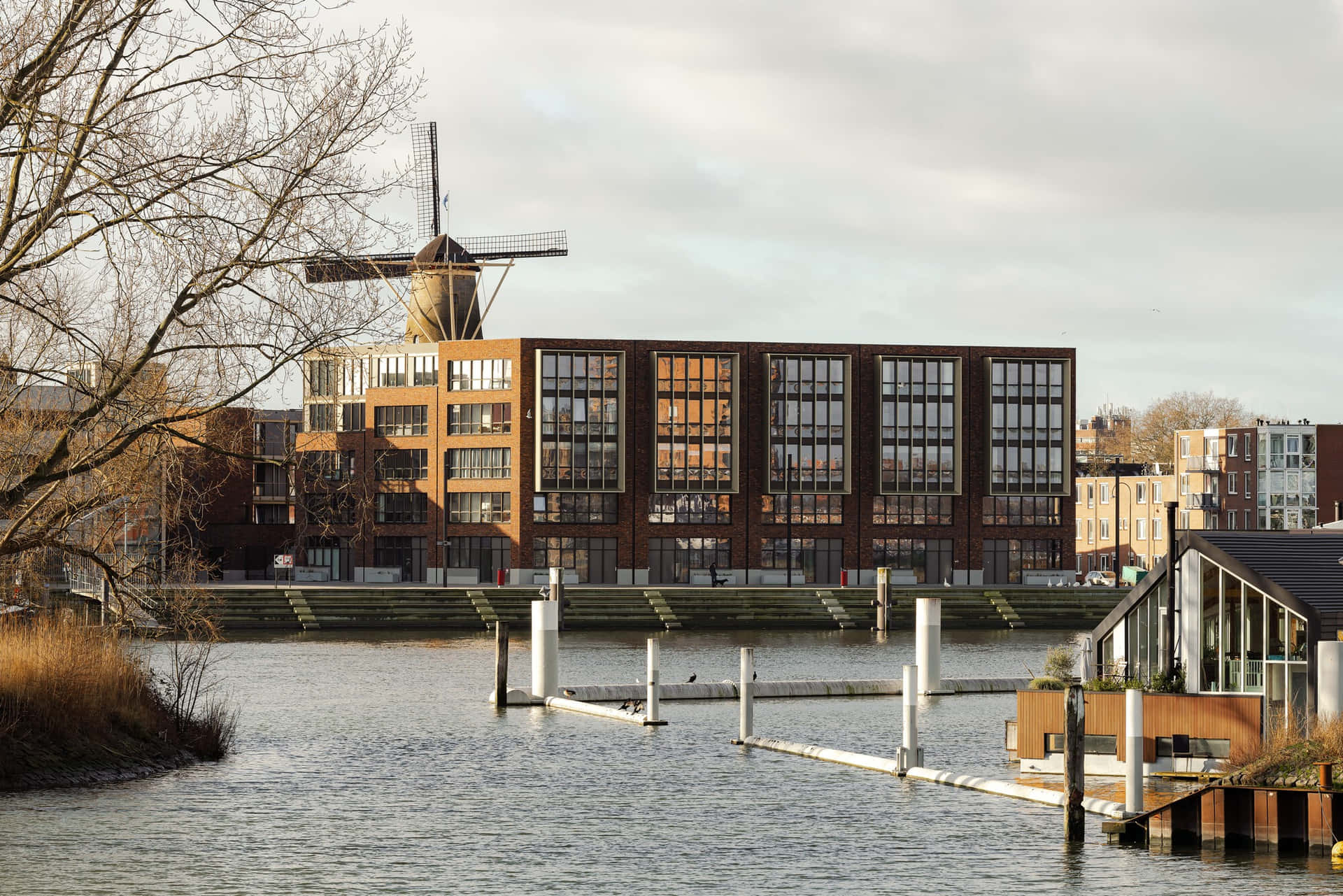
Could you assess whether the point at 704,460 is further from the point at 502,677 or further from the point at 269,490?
the point at 502,677

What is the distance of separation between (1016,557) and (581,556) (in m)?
31.0

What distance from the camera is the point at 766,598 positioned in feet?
321

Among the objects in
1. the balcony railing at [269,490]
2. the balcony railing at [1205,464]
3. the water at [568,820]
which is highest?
the balcony railing at [1205,464]

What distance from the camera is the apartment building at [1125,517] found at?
162m

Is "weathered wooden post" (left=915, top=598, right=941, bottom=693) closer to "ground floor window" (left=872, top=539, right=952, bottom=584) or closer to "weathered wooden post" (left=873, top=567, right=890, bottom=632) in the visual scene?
"weathered wooden post" (left=873, top=567, right=890, bottom=632)

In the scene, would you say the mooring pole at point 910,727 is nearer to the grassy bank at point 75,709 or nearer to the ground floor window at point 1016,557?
the grassy bank at point 75,709

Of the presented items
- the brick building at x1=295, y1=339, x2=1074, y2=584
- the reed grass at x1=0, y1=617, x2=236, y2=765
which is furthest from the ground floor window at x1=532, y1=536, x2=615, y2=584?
the reed grass at x1=0, y1=617, x2=236, y2=765

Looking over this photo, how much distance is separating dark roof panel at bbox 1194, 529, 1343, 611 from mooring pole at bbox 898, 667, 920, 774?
596 centimetres

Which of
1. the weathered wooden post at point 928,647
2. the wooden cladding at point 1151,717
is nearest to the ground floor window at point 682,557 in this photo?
the weathered wooden post at point 928,647

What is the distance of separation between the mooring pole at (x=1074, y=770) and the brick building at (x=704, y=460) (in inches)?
3501

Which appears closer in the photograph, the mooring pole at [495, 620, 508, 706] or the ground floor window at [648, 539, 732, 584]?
the mooring pole at [495, 620, 508, 706]

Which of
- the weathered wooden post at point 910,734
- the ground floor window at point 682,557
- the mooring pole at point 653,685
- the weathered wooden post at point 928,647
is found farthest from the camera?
the ground floor window at point 682,557

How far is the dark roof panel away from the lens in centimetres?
3067

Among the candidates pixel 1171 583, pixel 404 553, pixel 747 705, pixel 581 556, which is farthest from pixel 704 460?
pixel 1171 583
